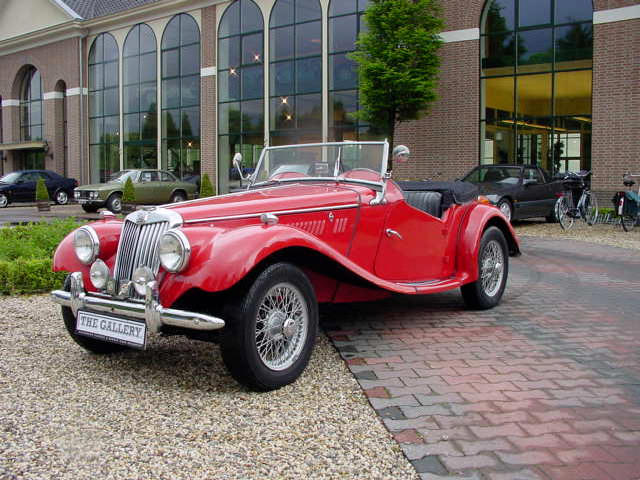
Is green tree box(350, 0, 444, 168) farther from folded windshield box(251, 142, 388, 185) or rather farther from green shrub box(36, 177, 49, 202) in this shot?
folded windshield box(251, 142, 388, 185)

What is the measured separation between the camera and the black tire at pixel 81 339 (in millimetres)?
4410

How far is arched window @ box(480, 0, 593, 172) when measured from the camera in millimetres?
17672

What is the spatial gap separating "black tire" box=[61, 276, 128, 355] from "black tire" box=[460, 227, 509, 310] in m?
3.26

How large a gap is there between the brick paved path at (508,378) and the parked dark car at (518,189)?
23.4 feet

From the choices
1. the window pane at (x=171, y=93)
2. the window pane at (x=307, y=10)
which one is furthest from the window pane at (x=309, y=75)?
the window pane at (x=171, y=93)

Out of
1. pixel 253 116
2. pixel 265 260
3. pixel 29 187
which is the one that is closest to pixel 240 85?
pixel 253 116

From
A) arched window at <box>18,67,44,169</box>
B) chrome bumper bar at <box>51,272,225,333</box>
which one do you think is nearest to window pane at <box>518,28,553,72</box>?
chrome bumper bar at <box>51,272,225,333</box>

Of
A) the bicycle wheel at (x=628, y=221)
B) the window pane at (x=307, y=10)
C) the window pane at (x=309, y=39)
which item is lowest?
the bicycle wheel at (x=628, y=221)

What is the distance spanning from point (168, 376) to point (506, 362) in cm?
233

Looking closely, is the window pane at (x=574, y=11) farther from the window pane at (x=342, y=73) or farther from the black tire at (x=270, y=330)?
the black tire at (x=270, y=330)

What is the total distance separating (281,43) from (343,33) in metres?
2.79

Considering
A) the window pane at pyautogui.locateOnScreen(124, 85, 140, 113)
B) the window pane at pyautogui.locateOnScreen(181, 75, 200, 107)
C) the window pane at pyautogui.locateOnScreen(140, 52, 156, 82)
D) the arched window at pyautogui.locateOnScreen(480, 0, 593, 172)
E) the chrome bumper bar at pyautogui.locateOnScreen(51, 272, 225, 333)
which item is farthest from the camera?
the window pane at pyautogui.locateOnScreen(124, 85, 140, 113)

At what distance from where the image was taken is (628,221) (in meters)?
14.5

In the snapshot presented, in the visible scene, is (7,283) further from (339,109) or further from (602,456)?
(339,109)
